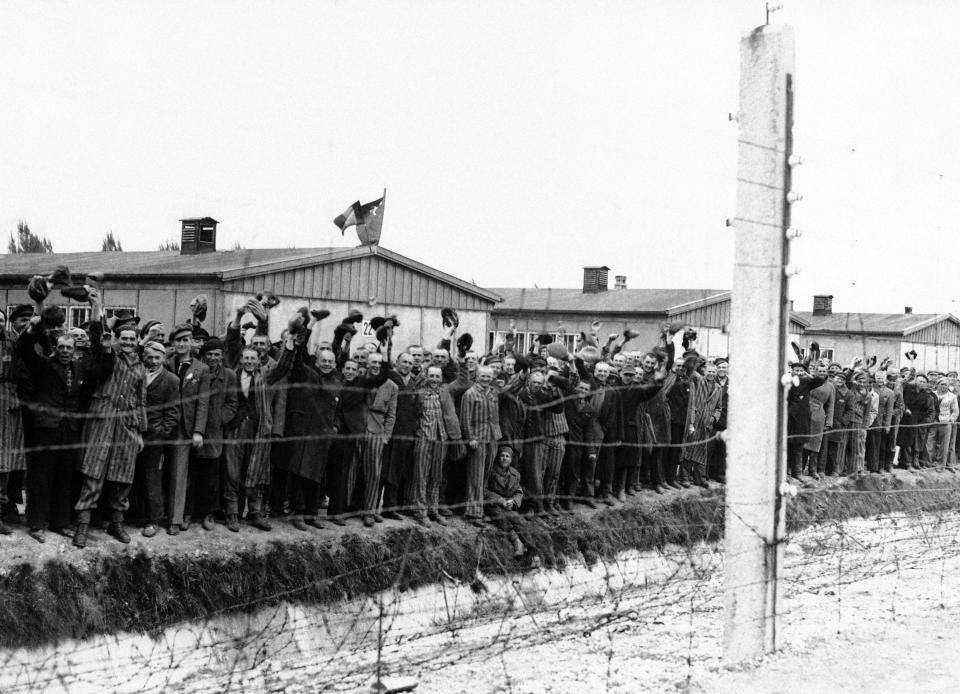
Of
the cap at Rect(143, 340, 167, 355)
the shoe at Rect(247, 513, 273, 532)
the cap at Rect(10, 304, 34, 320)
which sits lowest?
the shoe at Rect(247, 513, 273, 532)

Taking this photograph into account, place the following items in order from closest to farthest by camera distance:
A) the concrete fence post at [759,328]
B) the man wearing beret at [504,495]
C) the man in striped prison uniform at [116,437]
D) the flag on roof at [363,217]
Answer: the concrete fence post at [759,328] → the man in striped prison uniform at [116,437] → the man wearing beret at [504,495] → the flag on roof at [363,217]

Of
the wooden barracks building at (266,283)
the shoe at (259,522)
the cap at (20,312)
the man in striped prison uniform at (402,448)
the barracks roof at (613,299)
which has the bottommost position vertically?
the shoe at (259,522)

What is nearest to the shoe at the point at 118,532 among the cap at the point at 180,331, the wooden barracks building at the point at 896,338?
the cap at the point at 180,331

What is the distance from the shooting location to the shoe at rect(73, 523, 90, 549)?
25.9ft

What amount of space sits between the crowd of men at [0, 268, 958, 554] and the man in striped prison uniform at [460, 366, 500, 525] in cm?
2

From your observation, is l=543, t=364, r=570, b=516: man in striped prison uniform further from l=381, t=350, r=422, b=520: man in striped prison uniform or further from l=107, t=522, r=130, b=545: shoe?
l=107, t=522, r=130, b=545: shoe

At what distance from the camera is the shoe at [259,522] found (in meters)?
9.21

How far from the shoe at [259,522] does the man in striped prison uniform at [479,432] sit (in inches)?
78.7

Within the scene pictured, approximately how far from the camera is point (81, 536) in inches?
313

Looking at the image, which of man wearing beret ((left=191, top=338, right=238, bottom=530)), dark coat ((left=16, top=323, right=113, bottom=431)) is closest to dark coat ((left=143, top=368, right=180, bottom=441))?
man wearing beret ((left=191, top=338, right=238, bottom=530))

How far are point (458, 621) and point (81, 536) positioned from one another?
3.18 meters

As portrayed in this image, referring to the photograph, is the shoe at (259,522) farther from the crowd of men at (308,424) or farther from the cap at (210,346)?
the cap at (210,346)

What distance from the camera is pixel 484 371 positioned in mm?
10586

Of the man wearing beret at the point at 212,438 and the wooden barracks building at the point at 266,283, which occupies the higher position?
the wooden barracks building at the point at 266,283
